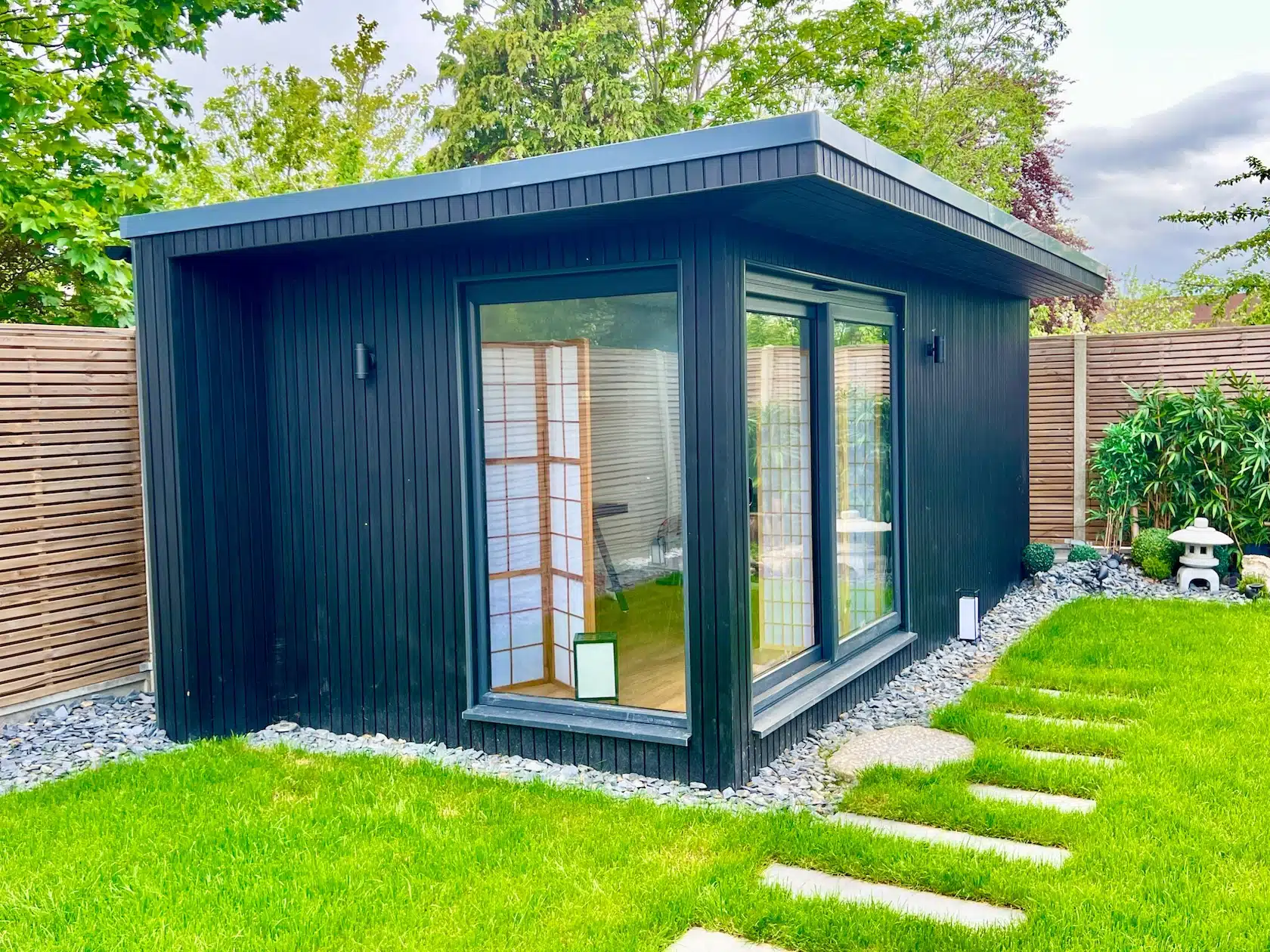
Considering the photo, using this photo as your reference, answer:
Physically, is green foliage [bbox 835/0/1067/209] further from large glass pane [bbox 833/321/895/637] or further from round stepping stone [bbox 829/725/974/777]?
round stepping stone [bbox 829/725/974/777]

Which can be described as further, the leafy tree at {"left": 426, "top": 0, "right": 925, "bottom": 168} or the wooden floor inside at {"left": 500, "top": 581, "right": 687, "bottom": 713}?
the leafy tree at {"left": 426, "top": 0, "right": 925, "bottom": 168}

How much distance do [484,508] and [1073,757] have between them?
2.68 m

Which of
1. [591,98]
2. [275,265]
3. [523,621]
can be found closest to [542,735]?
[523,621]

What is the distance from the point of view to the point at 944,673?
5848 millimetres

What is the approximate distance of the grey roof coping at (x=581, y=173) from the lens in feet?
10.6

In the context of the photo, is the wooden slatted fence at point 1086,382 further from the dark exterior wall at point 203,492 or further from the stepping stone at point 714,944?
the stepping stone at point 714,944

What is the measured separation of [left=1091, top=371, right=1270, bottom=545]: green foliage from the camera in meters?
8.00

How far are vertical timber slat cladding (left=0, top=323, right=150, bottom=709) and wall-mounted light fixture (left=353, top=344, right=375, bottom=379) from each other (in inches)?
64.7

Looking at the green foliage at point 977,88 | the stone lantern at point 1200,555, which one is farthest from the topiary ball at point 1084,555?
the green foliage at point 977,88

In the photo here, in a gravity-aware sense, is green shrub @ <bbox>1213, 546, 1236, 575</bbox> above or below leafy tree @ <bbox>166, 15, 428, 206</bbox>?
below

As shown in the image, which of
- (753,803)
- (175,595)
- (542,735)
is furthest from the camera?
(175,595)

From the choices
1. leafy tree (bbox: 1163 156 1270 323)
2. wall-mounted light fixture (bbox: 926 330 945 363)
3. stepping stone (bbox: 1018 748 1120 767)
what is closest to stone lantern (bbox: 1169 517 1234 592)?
Answer: wall-mounted light fixture (bbox: 926 330 945 363)

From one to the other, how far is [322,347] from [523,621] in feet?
5.27

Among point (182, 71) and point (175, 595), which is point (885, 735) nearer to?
point (175, 595)
